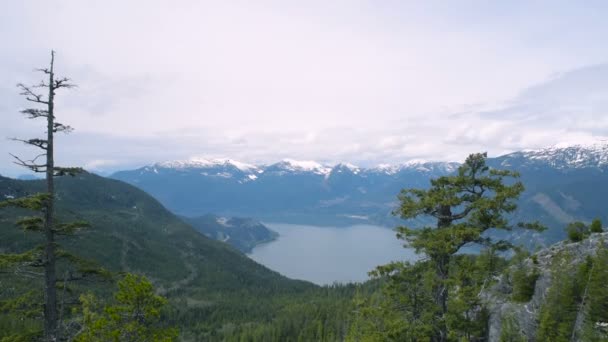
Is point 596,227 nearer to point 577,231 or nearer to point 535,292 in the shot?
point 577,231

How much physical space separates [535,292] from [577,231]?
4.94 meters

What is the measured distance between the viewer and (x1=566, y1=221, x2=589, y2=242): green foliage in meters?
17.1

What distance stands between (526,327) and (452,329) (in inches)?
107

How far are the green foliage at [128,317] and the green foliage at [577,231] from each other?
1877 centimetres

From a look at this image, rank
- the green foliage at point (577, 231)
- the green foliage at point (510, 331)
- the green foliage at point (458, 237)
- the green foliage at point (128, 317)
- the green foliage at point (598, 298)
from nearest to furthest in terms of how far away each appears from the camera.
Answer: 1. the green foliage at point (598, 298)
2. the green foliage at point (510, 331)
3. the green foliage at point (128, 317)
4. the green foliage at point (458, 237)
5. the green foliage at point (577, 231)

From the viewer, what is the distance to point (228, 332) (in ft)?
407

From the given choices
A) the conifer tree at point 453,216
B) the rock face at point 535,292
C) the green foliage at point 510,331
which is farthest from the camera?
the conifer tree at point 453,216

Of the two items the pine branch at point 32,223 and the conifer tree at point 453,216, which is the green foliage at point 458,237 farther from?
the pine branch at point 32,223

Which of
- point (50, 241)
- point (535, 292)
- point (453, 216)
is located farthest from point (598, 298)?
point (50, 241)

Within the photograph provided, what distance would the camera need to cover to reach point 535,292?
15.1 m

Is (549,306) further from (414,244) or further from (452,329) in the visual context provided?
(414,244)

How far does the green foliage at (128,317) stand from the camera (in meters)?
14.0

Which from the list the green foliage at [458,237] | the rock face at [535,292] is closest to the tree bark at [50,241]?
the green foliage at [458,237]

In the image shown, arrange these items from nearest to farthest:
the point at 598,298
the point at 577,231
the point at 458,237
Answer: the point at 598,298 < the point at 458,237 < the point at 577,231
